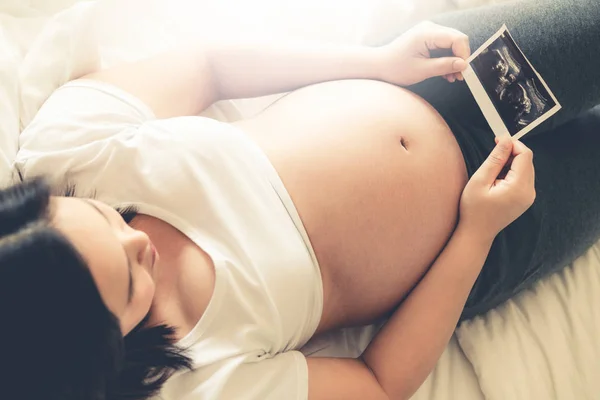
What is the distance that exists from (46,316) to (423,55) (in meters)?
0.74

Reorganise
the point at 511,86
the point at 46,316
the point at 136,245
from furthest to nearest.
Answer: the point at 511,86 → the point at 136,245 → the point at 46,316

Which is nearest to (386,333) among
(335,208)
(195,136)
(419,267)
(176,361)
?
(419,267)

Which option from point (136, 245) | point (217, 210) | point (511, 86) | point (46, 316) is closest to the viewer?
point (46, 316)

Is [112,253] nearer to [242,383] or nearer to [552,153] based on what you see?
[242,383]

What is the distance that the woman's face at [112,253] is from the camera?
2.02 ft

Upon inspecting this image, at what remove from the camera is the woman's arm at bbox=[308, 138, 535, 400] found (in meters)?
0.84

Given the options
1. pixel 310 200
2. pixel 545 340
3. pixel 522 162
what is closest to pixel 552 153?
pixel 522 162

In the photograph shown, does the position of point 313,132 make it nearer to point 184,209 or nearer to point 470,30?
point 184,209

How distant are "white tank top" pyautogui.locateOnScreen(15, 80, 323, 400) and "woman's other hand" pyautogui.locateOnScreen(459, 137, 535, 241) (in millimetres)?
277

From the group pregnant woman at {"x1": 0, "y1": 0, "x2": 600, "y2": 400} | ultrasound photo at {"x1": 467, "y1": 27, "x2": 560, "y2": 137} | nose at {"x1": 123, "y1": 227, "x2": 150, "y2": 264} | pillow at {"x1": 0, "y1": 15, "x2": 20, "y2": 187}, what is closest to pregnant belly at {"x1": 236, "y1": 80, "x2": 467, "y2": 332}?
pregnant woman at {"x1": 0, "y1": 0, "x2": 600, "y2": 400}

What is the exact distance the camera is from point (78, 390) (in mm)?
604

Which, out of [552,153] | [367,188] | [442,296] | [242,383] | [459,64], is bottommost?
[242,383]

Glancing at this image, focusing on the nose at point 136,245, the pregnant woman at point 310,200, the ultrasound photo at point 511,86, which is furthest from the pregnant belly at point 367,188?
the nose at point 136,245

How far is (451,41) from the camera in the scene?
93cm
